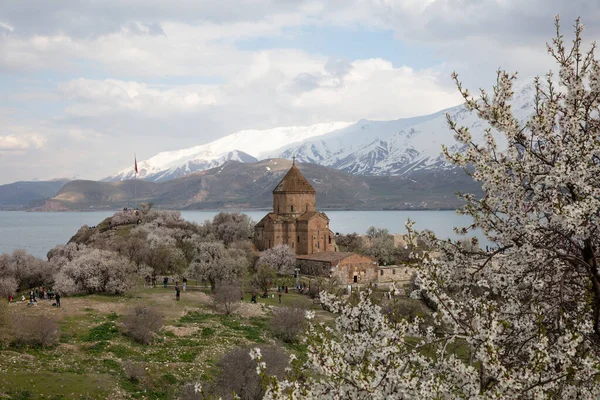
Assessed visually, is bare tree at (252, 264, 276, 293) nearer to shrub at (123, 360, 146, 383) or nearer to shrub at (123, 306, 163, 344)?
shrub at (123, 306, 163, 344)

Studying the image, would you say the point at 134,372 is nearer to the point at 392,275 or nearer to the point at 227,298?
the point at 227,298

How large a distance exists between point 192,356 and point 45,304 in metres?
15.2

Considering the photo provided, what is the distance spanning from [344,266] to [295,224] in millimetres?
11330

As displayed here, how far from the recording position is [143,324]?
30875 millimetres

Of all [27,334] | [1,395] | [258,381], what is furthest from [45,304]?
[258,381]

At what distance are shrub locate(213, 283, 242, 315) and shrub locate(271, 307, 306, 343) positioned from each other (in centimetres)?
527

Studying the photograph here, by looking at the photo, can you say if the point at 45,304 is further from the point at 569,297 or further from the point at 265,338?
the point at 569,297

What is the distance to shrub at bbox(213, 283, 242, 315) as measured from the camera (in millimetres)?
39875

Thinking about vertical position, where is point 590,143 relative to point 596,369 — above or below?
above

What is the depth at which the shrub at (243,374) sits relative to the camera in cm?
2032

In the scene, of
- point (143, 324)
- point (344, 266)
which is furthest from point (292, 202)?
point (143, 324)

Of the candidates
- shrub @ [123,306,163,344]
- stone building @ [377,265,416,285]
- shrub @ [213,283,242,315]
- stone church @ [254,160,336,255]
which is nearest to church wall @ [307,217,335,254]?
stone church @ [254,160,336,255]

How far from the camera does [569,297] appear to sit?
32.1ft

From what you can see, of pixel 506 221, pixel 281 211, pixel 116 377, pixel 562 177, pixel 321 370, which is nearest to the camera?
pixel 321 370
